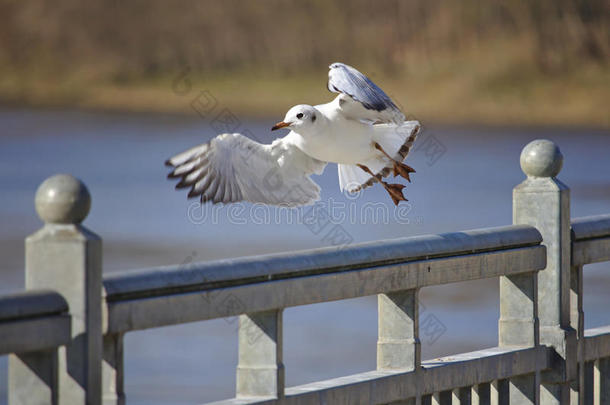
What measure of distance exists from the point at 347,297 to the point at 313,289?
141 millimetres

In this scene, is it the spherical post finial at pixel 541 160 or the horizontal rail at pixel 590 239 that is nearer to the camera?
the spherical post finial at pixel 541 160

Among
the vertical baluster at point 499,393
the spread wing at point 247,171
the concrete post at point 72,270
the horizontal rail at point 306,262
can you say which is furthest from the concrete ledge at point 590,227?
the concrete post at point 72,270

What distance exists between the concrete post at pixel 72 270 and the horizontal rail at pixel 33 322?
0.13 ft

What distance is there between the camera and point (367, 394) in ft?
11.2

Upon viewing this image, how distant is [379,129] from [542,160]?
1.26 metres

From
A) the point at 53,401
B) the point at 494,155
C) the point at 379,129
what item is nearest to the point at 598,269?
the point at 379,129

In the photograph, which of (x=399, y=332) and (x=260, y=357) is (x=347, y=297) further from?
(x=260, y=357)

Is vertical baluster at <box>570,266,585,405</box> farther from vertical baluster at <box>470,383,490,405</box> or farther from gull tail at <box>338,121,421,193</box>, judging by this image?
gull tail at <box>338,121,421,193</box>

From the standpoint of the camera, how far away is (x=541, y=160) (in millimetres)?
4199

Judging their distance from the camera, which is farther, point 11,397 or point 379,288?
point 379,288

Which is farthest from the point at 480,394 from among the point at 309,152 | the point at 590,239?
the point at 309,152

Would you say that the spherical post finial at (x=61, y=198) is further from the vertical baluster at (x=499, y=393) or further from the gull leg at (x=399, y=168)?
the gull leg at (x=399, y=168)

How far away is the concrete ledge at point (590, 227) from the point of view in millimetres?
4336

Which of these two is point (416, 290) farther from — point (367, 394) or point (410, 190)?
point (410, 190)
